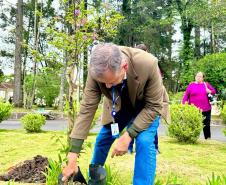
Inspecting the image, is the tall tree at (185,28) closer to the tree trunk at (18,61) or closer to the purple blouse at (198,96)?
the tree trunk at (18,61)

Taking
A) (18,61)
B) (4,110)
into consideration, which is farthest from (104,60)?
(18,61)

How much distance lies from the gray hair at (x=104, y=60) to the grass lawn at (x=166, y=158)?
2.19 meters

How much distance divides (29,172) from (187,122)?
432 cm

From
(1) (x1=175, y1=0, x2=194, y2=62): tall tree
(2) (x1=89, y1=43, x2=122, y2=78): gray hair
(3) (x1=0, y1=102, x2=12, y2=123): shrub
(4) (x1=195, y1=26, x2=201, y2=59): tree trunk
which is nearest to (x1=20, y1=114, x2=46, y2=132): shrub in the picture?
(3) (x1=0, y1=102, x2=12, y2=123): shrub

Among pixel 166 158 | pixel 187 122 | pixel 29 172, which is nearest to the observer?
pixel 29 172

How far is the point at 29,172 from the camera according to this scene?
5172 mm

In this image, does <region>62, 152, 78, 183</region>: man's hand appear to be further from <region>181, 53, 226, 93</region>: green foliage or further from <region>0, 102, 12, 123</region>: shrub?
<region>181, 53, 226, 93</region>: green foliage

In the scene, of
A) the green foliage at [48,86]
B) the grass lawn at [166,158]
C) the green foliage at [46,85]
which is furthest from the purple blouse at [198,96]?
the green foliage at [48,86]

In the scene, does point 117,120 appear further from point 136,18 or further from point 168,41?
point 168,41

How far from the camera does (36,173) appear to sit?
202 inches

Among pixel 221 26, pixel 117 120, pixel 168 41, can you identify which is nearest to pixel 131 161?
pixel 117 120

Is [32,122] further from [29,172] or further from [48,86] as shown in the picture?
[48,86]

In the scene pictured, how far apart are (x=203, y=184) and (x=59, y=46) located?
2568 millimetres

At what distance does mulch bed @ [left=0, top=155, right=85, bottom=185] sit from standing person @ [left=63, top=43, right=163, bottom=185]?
1700 mm
